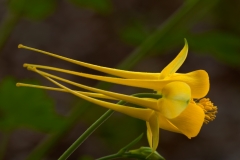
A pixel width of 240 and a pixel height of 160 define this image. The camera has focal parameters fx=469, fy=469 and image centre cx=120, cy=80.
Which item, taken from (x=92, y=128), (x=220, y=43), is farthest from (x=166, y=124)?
(x=220, y=43)

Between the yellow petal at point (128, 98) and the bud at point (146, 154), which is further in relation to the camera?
the bud at point (146, 154)

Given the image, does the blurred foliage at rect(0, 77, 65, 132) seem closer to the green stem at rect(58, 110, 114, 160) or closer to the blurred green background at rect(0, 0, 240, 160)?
the blurred green background at rect(0, 0, 240, 160)

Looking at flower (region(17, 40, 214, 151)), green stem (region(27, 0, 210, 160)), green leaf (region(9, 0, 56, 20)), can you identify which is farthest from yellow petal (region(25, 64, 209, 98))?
green leaf (region(9, 0, 56, 20))

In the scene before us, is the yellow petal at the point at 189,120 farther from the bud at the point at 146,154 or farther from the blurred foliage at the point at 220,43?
the blurred foliage at the point at 220,43

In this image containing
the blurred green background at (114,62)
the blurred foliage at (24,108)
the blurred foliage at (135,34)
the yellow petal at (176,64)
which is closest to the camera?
the yellow petal at (176,64)

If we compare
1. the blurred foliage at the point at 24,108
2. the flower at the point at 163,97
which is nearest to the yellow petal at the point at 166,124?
the flower at the point at 163,97

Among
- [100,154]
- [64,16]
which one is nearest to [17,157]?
[100,154]

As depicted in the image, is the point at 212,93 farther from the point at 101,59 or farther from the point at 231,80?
the point at 101,59
